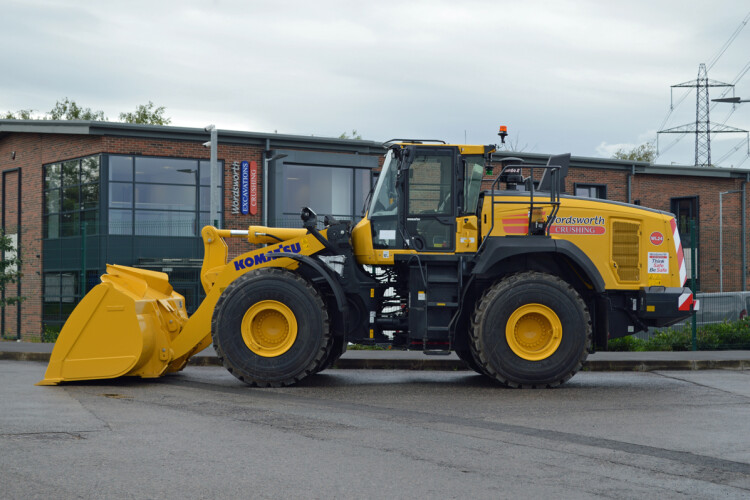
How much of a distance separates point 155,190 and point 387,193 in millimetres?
18335

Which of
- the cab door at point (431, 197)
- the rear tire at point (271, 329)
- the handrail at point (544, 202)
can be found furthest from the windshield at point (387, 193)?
the rear tire at point (271, 329)

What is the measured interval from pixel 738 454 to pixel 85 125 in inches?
961

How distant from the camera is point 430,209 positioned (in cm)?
1153

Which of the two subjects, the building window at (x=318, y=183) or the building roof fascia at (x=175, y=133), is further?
the building window at (x=318, y=183)

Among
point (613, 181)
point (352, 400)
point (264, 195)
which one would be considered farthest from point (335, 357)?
point (613, 181)

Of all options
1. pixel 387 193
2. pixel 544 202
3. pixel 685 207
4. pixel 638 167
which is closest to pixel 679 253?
pixel 544 202

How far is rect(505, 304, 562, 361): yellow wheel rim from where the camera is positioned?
11109 millimetres

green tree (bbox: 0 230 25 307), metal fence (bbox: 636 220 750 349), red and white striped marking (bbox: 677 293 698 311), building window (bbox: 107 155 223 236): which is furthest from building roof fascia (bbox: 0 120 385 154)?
red and white striped marking (bbox: 677 293 698 311)

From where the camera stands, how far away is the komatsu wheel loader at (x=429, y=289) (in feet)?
36.2

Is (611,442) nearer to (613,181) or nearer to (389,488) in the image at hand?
(389,488)

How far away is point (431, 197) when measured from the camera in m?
11.5

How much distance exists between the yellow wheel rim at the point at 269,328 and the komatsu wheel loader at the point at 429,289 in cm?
2

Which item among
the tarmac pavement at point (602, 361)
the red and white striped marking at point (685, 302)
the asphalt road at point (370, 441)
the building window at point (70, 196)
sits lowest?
the tarmac pavement at point (602, 361)

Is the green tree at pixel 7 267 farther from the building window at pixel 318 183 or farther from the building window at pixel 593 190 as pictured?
the building window at pixel 593 190
